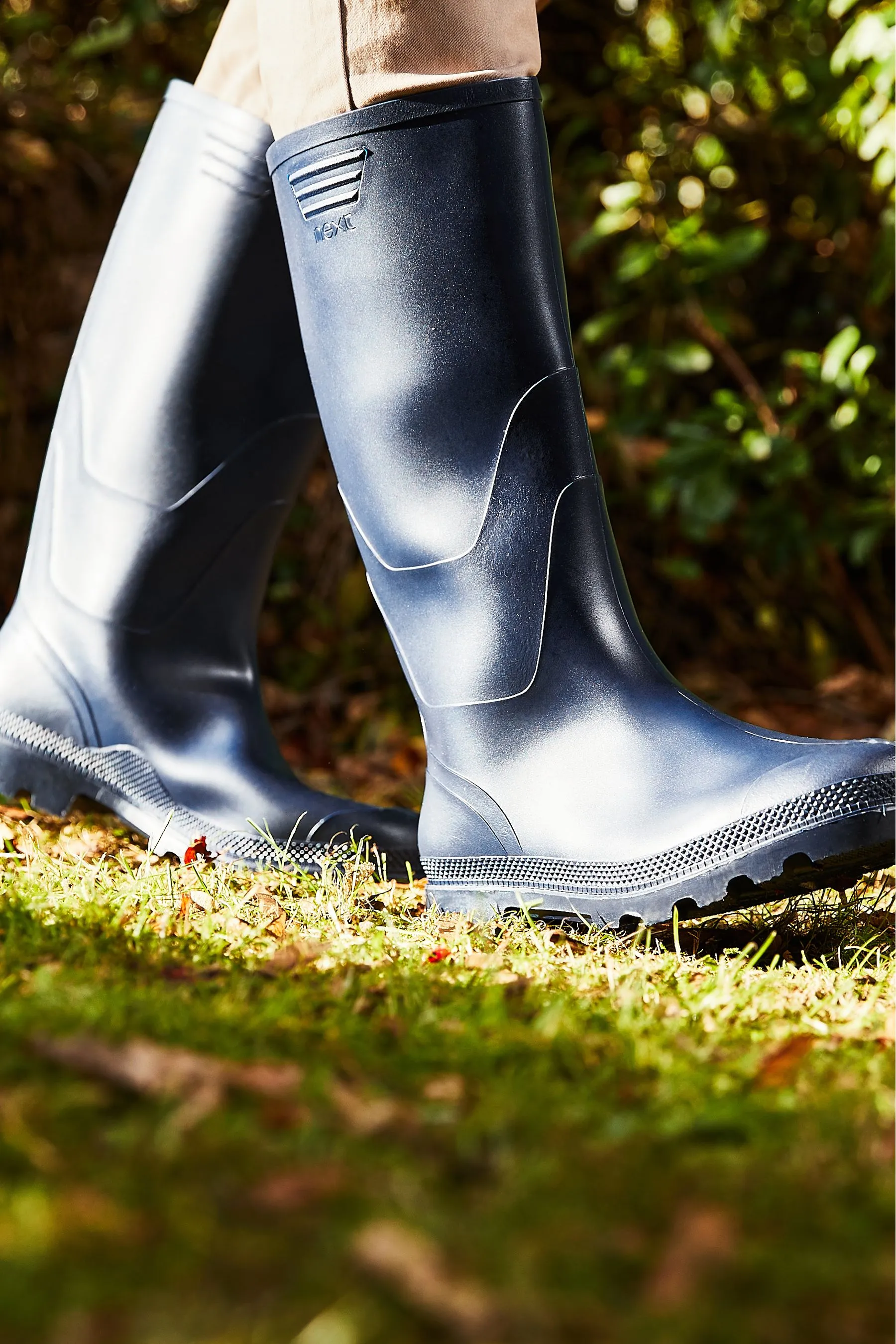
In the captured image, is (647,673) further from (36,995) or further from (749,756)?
(36,995)

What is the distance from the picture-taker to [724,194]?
3.11 m

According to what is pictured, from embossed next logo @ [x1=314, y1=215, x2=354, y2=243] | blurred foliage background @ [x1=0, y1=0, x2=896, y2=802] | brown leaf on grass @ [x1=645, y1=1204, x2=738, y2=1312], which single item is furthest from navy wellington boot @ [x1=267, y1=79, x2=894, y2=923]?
blurred foliage background @ [x1=0, y1=0, x2=896, y2=802]

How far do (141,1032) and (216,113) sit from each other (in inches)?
41.0

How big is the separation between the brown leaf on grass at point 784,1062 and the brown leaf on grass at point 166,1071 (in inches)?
10.9

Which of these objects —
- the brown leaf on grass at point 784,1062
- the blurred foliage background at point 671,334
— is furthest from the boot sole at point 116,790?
the blurred foliage background at point 671,334

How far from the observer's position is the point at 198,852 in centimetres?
127

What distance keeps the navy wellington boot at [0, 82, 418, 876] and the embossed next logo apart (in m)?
0.24

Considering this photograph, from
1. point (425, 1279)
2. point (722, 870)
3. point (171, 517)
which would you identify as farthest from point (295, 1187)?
point (171, 517)

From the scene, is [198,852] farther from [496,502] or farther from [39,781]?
[496,502]

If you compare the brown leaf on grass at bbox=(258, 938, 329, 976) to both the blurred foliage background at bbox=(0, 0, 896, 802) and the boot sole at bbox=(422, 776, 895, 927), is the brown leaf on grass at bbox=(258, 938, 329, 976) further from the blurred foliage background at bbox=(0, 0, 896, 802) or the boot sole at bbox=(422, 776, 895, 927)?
the blurred foliage background at bbox=(0, 0, 896, 802)

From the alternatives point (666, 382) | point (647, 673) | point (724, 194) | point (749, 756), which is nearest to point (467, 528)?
point (647, 673)

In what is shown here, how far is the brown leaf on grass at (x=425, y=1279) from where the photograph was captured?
1.41 ft

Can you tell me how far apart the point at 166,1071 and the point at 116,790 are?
0.81m

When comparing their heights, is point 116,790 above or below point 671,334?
below
